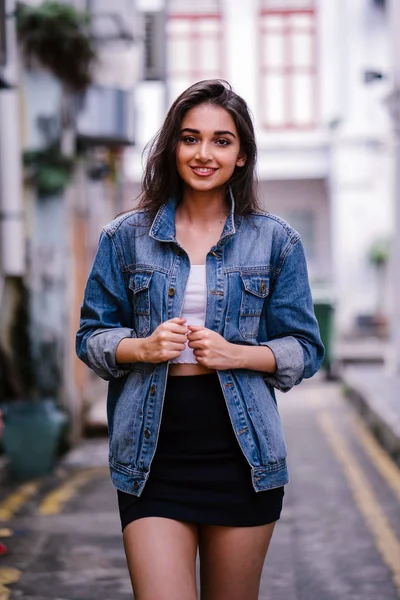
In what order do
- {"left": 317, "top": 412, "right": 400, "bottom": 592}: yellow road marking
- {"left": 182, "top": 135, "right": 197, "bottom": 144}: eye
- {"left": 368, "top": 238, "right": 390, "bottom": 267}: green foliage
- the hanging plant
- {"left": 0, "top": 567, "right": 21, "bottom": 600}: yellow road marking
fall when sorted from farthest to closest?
{"left": 368, "top": 238, "right": 390, "bottom": 267}: green foliage → the hanging plant → {"left": 317, "top": 412, "right": 400, "bottom": 592}: yellow road marking → {"left": 0, "top": 567, "right": 21, "bottom": 600}: yellow road marking → {"left": 182, "top": 135, "right": 197, "bottom": 144}: eye

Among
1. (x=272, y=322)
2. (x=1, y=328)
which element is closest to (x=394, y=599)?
(x=272, y=322)

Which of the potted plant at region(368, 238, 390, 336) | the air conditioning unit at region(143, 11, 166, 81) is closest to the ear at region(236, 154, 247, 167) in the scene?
the air conditioning unit at region(143, 11, 166, 81)

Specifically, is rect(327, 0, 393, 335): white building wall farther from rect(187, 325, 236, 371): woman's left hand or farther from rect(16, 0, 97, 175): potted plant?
rect(187, 325, 236, 371): woman's left hand

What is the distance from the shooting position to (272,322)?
3105mm

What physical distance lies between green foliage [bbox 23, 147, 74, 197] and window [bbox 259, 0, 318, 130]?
627 inches

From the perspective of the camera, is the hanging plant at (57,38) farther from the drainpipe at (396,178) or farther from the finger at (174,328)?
the finger at (174,328)

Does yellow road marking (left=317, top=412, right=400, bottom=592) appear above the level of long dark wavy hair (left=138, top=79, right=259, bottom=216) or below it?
below

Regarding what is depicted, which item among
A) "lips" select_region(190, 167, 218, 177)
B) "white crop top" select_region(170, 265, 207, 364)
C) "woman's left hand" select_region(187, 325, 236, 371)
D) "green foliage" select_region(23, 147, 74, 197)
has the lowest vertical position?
"woman's left hand" select_region(187, 325, 236, 371)

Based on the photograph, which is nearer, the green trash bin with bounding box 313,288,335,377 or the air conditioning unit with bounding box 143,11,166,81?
the air conditioning unit with bounding box 143,11,166,81

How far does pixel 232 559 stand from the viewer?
9.72 feet

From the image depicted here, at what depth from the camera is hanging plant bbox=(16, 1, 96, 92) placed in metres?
10.4

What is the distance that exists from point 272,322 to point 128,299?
431mm

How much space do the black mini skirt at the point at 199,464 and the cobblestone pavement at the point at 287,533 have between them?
236 centimetres

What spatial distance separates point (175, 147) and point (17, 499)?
5.62 metres
